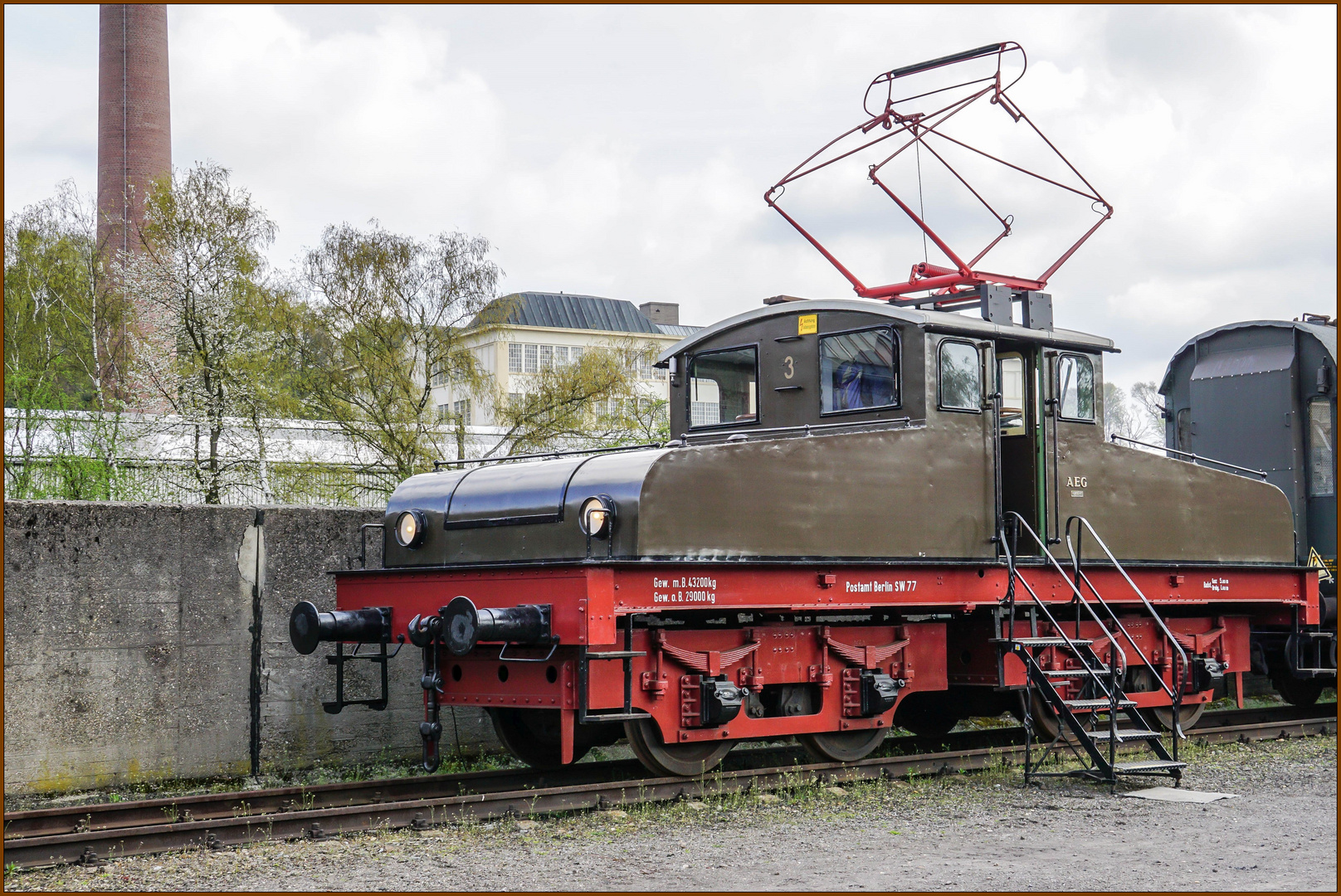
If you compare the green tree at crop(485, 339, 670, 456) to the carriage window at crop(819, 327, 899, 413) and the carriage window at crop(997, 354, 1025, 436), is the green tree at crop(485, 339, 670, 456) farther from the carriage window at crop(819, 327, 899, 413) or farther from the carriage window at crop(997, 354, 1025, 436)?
the carriage window at crop(819, 327, 899, 413)

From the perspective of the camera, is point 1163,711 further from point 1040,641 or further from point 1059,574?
point 1040,641

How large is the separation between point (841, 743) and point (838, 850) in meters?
2.92

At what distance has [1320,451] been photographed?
566 inches

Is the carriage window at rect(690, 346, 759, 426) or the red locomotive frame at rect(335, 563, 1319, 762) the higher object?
the carriage window at rect(690, 346, 759, 426)

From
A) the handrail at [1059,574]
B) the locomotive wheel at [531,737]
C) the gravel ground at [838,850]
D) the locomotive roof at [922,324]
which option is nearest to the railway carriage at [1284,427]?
the locomotive roof at [922,324]

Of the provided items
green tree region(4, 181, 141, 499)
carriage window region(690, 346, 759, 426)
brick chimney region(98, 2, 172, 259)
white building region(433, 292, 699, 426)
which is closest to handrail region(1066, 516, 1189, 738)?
carriage window region(690, 346, 759, 426)

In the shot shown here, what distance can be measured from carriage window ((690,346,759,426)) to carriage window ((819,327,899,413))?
0.65 metres

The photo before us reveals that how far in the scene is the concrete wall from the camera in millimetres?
8820

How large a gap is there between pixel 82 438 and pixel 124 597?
943 cm

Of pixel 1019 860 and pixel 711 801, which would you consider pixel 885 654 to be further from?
pixel 1019 860

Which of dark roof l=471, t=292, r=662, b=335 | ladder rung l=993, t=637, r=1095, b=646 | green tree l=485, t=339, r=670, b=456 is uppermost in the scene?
dark roof l=471, t=292, r=662, b=335

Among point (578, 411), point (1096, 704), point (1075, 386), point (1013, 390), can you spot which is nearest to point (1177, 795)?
point (1096, 704)

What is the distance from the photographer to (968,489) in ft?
33.3

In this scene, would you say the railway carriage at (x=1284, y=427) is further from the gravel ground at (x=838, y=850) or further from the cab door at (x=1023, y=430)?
the gravel ground at (x=838, y=850)
